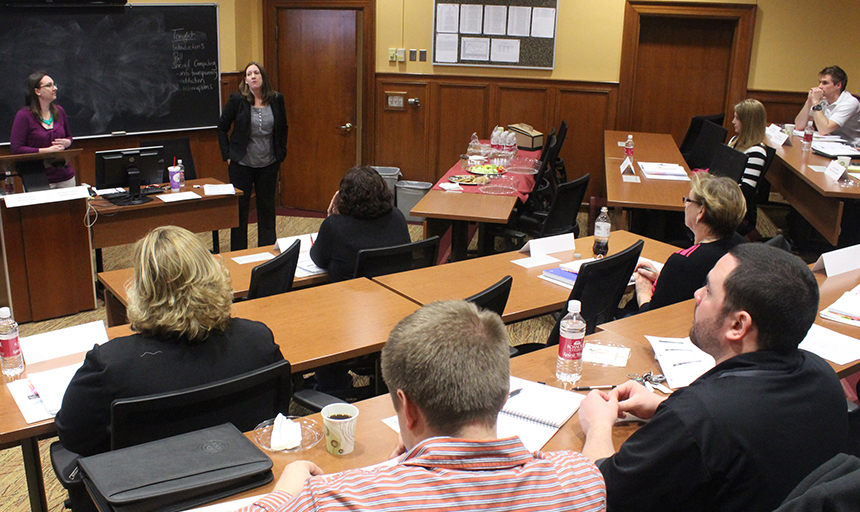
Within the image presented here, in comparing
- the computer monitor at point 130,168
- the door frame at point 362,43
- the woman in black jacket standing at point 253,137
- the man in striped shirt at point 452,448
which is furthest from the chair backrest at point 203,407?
the door frame at point 362,43

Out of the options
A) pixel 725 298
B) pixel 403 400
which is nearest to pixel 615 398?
pixel 725 298

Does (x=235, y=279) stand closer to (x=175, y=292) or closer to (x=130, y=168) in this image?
(x=175, y=292)

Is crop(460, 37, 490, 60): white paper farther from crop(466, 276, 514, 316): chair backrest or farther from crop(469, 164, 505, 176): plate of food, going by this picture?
crop(466, 276, 514, 316): chair backrest

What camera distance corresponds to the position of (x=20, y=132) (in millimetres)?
5230

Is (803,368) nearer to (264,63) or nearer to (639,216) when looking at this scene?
(639,216)

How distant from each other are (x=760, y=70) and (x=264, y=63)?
526 centimetres

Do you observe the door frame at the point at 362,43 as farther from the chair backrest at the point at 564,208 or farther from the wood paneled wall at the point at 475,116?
the chair backrest at the point at 564,208

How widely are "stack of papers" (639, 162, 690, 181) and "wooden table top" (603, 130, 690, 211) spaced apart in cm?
6

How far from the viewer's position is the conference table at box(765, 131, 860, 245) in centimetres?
498

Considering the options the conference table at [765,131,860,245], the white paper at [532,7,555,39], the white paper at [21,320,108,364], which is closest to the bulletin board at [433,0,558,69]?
the white paper at [532,7,555,39]

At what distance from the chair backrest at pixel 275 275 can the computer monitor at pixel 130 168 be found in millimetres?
2279

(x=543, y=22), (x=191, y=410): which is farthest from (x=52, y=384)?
(x=543, y=22)

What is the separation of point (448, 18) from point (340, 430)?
671 centimetres

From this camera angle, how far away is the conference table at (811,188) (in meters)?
4.98
